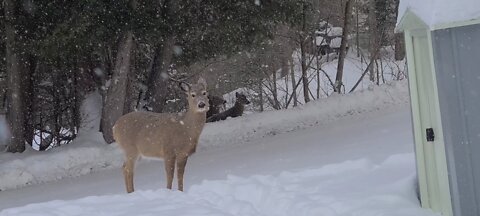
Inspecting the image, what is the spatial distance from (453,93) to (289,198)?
91.3 inches

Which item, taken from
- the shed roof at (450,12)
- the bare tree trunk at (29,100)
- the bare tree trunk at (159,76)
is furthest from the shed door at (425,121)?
the bare tree trunk at (29,100)

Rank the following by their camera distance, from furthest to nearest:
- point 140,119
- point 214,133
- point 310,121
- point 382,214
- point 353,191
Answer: point 310,121 < point 214,133 < point 140,119 < point 353,191 < point 382,214

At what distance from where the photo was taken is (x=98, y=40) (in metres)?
13.4

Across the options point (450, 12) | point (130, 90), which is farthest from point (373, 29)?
point (450, 12)

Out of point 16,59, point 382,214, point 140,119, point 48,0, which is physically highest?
point 48,0

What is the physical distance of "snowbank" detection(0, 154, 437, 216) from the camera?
6.58 m

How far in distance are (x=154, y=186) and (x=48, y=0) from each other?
16.2ft

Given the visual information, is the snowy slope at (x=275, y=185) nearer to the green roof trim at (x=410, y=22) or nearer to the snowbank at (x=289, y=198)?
the snowbank at (x=289, y=198)

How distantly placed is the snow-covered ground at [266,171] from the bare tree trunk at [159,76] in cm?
147

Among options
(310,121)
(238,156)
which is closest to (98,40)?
(238,156)

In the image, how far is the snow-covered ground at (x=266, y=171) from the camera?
279 inches

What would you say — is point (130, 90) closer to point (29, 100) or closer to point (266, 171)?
point (29, 100)

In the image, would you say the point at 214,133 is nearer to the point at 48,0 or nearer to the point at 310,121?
the point at 310,121

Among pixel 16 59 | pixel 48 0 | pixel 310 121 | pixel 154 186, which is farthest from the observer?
pixel 310 121
